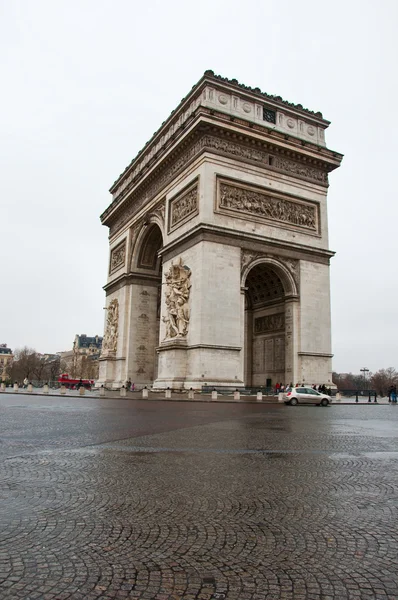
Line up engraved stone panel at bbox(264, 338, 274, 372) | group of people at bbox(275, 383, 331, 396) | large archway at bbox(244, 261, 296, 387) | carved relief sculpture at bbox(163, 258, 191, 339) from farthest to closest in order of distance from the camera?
engraved stone panel at bbox(264, 338, 274, 372)
large archway at bbox(244, 261, 296, 387)
group of people at bbox(275, 383, 331, 396)
carved relief sculpture at bbox(163, 258, 191, 339)

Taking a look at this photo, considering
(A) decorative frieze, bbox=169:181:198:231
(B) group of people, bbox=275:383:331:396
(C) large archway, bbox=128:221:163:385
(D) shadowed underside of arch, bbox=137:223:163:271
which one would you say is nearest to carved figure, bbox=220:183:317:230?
(A) decorative frieze, bbox=169:181:198:231

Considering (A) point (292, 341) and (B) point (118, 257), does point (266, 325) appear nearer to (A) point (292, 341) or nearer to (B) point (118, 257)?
(A) point (292, 341)

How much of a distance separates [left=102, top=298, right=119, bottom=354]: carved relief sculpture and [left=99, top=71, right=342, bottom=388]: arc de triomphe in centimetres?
333

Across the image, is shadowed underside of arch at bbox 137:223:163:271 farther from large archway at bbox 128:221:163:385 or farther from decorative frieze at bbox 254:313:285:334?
decorative frieze at bbox 254:313:285:334

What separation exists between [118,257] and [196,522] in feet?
132

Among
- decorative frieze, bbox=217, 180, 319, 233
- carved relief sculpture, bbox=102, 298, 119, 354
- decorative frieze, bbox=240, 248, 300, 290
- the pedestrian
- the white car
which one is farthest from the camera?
carved relief sculpture, bbox=102, 298, 119, 354

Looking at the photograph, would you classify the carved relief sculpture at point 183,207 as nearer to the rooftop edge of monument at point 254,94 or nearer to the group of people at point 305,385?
the rooftop edge of monument at point 254,94

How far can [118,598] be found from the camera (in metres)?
2.43

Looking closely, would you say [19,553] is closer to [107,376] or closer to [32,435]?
[32,435]

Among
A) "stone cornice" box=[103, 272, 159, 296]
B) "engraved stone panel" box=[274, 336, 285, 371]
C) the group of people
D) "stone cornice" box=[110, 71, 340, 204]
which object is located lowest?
the group of people

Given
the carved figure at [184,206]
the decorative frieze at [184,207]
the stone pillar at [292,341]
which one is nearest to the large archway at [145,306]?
the decorative frieze at [184,207]

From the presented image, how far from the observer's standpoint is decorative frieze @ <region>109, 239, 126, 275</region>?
4147cm

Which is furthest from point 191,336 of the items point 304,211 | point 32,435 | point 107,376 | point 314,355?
point 32,435

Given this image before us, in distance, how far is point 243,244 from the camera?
29.4 m
